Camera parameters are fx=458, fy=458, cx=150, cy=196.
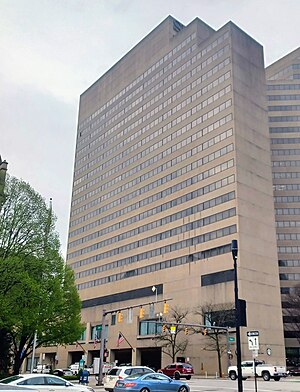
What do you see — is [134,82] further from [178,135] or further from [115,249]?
[115,249]

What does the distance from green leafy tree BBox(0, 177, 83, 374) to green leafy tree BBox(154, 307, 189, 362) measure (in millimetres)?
35230

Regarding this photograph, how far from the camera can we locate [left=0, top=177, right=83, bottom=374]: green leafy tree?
110 feet

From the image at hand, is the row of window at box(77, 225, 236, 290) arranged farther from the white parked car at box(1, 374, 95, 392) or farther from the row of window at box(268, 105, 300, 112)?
the white parked car at box(1, 374, 95, 392)

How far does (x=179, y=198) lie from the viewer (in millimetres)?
85250

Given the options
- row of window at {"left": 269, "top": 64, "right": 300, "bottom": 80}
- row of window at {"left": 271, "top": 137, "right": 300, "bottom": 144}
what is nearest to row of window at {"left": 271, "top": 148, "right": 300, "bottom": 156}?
row of window at {"left": 271, "top": 137, "right": 300, "bottom": 144}

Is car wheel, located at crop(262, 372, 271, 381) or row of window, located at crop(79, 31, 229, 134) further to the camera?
row of window, located at crop(79, 31, 229, 134)

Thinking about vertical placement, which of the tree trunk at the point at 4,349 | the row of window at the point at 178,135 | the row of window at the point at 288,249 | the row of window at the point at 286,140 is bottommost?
the tree trunk at the point at 4,349

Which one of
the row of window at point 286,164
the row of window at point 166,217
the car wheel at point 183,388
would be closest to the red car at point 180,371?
the car wheel at point 183,388

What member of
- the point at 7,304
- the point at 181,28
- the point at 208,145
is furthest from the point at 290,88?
the point at 7,304

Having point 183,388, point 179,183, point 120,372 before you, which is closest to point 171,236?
point 179,183

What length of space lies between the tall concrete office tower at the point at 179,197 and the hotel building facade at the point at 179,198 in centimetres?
24

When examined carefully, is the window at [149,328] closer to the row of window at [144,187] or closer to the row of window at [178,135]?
the row of window at [144,187]

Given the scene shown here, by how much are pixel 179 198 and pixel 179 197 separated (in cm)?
20

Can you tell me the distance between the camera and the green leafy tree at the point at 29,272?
33.4 m
